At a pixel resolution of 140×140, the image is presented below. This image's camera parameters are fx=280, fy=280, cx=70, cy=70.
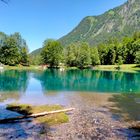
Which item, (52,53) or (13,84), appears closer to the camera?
(13,84)

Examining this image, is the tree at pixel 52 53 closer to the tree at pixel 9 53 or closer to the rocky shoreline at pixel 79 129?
the tree at pixel 9 53

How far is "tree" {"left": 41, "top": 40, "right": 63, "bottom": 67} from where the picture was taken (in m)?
164

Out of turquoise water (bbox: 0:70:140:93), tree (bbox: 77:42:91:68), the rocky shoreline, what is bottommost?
Answer: the rocky shoreline

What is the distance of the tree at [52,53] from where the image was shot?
16362 cm

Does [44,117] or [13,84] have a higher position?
[13,84]

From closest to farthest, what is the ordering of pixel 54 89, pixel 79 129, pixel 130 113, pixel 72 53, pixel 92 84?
pixel 79 129
pixel 130 113
pixel 54 89
pixel 92 84
pixel 72 53

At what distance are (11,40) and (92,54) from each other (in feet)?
155

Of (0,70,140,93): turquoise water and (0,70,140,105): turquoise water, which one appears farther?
(0,70,140,93): turquoise water

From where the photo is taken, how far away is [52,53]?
165m

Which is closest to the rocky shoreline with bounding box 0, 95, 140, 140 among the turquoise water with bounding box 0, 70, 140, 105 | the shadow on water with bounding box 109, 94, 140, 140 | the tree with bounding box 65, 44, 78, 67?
the shadow on water with bounding box 109, 94, 140, 140

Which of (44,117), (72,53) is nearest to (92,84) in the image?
(44,117)

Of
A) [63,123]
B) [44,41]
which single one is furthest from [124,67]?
[63,123]

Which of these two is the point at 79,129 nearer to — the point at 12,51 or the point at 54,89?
the point at 54,89

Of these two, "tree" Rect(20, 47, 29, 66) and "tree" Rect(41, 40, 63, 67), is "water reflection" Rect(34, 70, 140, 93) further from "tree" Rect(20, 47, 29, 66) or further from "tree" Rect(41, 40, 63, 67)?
"tree" Rect(20, 47, 29, 66)
